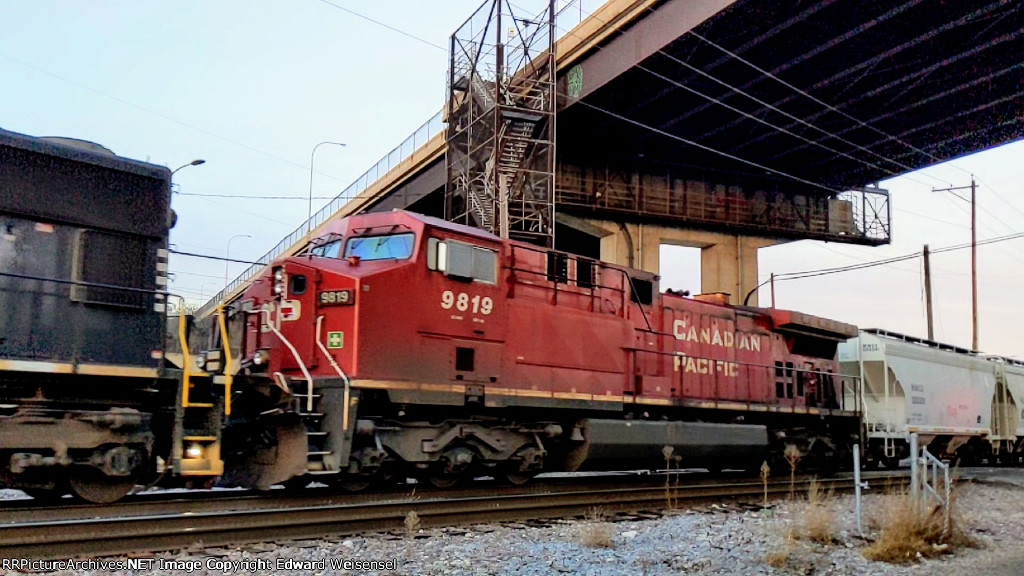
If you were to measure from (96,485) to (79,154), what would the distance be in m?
3.15

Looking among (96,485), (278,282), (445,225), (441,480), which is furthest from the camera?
(441,480)

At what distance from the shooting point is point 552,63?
24547 millimetres

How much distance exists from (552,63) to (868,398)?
12.8 m

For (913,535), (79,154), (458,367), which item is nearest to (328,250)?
(458,367)

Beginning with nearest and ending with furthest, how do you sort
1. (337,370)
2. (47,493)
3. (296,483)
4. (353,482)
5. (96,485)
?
1. (96,485)
2. (47,493)
3. (337,370)
4. (353,482)
5. (296,483)

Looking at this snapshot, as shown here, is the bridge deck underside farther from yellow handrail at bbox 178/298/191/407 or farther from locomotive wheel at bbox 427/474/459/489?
yellow handrail at bbox 178/298/191/407

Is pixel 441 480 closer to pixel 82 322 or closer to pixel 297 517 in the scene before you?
pixel 297 517

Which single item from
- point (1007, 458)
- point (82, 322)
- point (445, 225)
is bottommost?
point (1007, 458)

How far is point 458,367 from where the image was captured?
10.6 meters

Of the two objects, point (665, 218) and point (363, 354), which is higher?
point (665, 218)

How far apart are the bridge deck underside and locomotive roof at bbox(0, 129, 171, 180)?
1559 centimetres

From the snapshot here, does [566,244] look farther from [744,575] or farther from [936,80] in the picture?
[744,575]

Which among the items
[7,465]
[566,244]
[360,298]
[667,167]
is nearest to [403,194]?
[566,244]

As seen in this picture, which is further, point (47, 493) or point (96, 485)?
point (47, 493)
